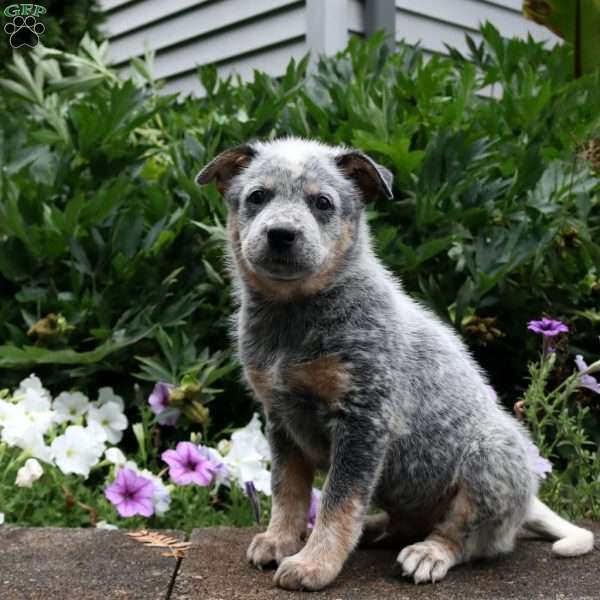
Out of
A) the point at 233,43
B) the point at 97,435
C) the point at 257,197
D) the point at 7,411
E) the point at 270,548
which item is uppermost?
the point at 233,43

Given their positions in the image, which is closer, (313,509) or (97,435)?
(313,509)

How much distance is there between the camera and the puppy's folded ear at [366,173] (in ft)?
8.86

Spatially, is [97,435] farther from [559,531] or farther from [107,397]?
[559,531]

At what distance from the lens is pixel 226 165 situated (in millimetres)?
2857

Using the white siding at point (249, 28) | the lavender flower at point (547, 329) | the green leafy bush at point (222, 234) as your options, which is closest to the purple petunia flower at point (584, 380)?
the lavender flower at point (547, 329)

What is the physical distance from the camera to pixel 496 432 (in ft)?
8.88

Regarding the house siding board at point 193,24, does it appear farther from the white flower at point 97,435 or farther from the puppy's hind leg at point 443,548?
the puppy's hind leg at point 443,548

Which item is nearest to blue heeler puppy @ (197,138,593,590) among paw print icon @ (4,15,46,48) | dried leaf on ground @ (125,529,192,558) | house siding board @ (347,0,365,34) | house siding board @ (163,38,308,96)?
dried leaf on ground @ (125,529,192,558)

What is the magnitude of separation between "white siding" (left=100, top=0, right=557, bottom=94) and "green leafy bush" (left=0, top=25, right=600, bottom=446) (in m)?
2.92

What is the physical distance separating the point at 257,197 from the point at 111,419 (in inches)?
60.7

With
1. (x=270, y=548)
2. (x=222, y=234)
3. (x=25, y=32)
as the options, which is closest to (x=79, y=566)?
(x=270, y=548)

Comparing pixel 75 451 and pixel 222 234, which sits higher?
pixel 222 234

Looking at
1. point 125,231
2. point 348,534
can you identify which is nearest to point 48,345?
point 125,231

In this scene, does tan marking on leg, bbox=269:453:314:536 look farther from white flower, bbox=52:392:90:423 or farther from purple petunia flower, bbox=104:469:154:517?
white flower, bbox=52:392:90:423
